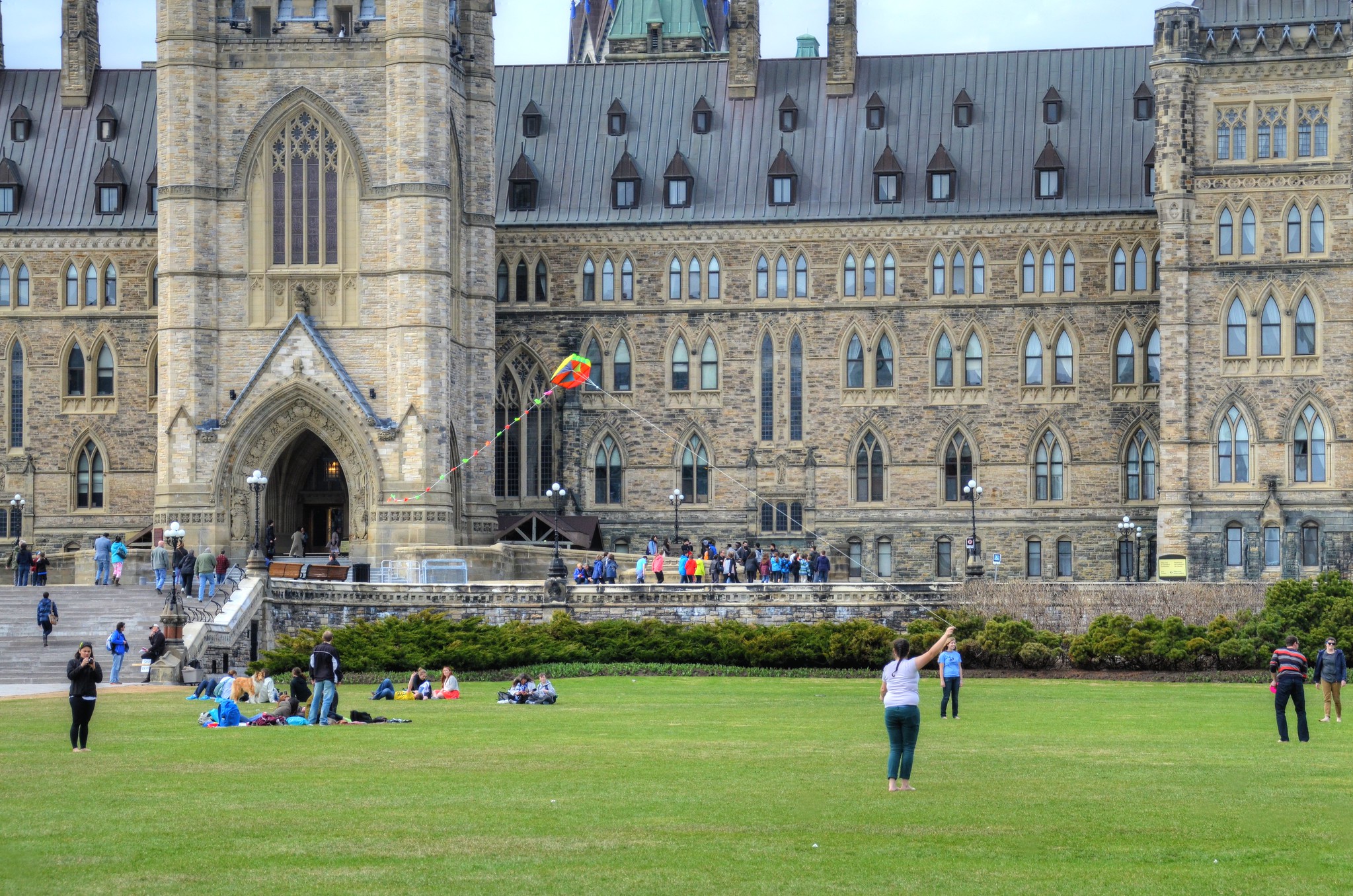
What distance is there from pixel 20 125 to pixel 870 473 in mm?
31816

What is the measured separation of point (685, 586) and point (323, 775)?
103 feet

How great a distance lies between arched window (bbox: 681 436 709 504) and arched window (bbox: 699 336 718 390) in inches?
76.9

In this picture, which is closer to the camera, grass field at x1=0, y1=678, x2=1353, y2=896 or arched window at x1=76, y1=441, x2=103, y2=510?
grass field at x1=0, y1=678, x2=1353, y2=896

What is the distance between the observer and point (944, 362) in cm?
7638

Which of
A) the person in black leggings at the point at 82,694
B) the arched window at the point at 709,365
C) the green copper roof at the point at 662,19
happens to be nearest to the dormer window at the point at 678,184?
the arched window at the point at 709,365

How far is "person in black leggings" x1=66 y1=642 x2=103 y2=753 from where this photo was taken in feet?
89.5

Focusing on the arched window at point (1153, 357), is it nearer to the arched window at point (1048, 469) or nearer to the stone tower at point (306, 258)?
the arched window at point (1048, 469)

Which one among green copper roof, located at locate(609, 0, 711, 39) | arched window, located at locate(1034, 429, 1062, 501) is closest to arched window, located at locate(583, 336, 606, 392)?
arched window, located at locate(1034, 429, 1062, 501)

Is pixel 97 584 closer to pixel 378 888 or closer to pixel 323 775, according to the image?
pixel 323 775

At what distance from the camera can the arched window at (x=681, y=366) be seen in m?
77.5

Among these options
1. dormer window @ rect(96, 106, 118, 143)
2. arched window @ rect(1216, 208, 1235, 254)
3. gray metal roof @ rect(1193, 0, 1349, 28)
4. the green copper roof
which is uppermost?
the green copper roof

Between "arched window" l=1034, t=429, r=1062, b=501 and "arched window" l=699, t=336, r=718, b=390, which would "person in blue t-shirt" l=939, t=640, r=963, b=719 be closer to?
"arched window" l=1034, t=429, r=1062, b=501

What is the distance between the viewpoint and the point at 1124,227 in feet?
247

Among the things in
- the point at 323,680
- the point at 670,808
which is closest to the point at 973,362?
the point at 323,680
